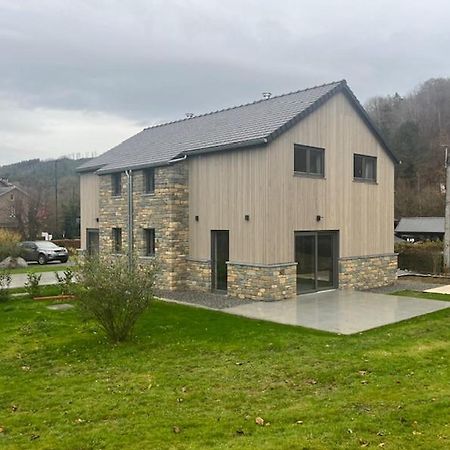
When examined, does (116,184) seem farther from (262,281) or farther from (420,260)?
(420,260)

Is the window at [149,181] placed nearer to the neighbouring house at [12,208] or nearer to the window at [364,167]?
the window at [364,167]

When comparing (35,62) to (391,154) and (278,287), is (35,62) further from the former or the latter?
(391,154)

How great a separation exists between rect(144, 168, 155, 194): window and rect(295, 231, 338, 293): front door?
5712 mm

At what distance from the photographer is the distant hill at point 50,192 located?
47.4 m

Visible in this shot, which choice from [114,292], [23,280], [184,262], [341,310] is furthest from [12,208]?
[114,292]

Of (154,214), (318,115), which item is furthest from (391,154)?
(154,214)

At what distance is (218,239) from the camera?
15.8 meters

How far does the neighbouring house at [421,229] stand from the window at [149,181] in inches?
1421

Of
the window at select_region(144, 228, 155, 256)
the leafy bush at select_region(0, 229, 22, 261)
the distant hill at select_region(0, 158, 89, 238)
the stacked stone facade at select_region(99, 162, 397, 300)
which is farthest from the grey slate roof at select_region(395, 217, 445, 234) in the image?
the leafy bush at select_region(0, 229, 22, 261)

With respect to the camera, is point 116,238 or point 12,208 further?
point 12,208

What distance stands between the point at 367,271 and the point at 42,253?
65.3ft

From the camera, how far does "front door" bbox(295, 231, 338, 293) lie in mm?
15203

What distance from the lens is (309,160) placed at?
15492 mm

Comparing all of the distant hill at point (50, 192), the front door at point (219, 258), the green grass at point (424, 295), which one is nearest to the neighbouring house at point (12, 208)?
the distant hill at point (50, 192)
